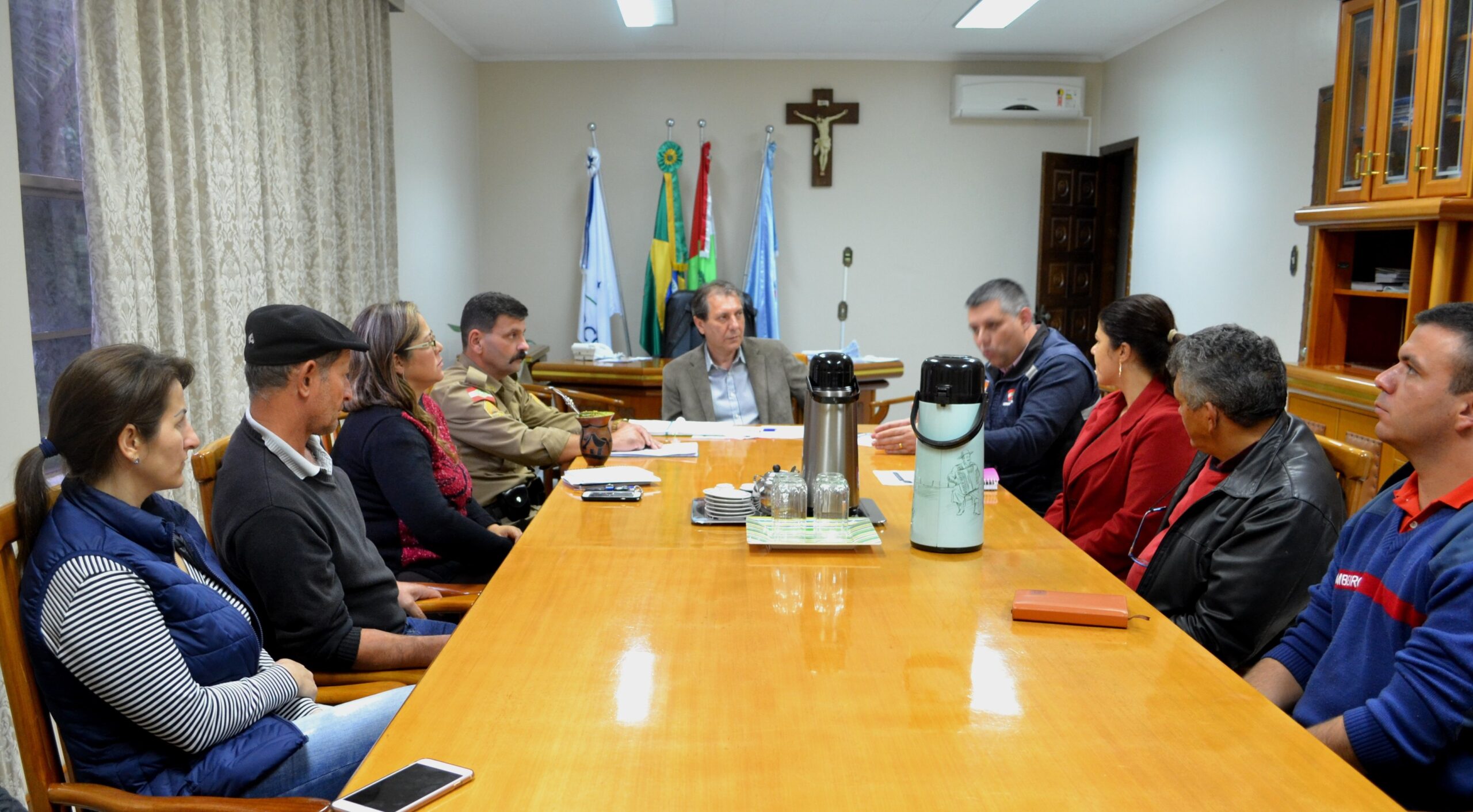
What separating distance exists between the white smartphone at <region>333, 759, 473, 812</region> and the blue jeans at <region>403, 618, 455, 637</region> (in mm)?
1045

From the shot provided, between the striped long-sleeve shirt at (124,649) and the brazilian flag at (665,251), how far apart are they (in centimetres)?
587

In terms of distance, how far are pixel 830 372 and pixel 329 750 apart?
1.19 m

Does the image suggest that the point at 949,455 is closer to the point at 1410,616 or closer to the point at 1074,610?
the point at 1074,610

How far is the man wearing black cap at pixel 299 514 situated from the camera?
1.77m

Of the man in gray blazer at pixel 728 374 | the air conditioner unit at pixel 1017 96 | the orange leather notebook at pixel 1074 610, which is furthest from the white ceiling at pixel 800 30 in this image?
the orange leather notebook at pixel 1074 610

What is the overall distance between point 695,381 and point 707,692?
2.54m

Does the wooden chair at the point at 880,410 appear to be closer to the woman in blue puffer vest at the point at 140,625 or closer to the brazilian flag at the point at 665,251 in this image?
the brazilian flag at the point at 665,251

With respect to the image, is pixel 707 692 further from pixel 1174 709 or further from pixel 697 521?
pixel 697 521

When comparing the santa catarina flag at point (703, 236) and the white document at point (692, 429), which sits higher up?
the santa catarina flag at point (703, 236)

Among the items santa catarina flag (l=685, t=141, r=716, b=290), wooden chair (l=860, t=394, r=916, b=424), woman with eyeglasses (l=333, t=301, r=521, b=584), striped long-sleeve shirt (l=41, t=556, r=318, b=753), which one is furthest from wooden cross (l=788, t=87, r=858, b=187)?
striped long-sleeve shirt (l=41, t=556, r=318, b=753)

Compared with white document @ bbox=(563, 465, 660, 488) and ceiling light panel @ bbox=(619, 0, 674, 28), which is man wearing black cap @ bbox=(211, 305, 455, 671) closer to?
white document @ bbox=(563, 465, 660, 488)

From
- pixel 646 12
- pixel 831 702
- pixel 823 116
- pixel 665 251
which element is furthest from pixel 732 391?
pixel 823 116

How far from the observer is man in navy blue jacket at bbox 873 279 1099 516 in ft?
10.0

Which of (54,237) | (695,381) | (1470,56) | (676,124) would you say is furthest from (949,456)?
(676,124)
